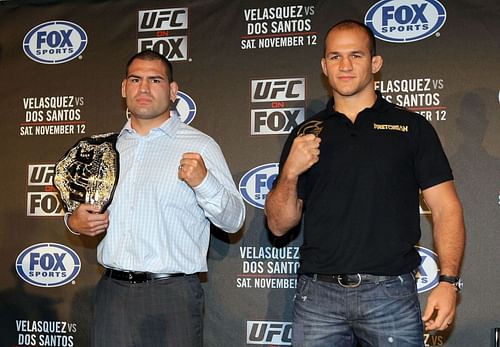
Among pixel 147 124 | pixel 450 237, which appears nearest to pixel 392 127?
pixel 450 237

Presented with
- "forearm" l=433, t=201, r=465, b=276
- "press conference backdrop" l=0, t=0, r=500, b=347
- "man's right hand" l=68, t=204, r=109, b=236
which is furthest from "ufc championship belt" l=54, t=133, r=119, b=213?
"forearm" l=433, t=201, r=465, b=276

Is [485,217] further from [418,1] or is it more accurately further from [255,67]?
[255,67]

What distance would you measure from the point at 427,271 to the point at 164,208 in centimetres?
135

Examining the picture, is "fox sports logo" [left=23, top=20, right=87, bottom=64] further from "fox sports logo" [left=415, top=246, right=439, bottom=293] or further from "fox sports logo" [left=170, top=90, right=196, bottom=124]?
"fox sports logo" [left=415, top=246, right=439, bottom=293]

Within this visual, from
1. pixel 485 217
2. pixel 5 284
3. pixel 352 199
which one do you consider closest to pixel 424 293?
pixel 485 217

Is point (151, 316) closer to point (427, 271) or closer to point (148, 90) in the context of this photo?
point (148, 90)

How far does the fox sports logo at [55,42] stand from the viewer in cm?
383

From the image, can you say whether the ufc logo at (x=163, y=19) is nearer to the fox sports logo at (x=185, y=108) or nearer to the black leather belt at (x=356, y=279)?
the fox sports logo at (x=185, y=108)

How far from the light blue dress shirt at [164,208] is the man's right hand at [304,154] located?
36 centimetres

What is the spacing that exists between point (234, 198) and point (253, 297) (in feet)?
2.88

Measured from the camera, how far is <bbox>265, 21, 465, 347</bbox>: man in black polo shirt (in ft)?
7.68

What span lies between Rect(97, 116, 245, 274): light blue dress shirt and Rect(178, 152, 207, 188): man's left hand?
0.06 meters

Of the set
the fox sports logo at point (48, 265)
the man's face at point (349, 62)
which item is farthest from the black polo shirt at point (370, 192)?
the fox sports logo at point (48, 265)

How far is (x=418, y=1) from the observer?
11.1 ft
